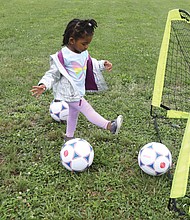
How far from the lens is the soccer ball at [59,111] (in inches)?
155

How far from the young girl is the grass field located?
1.24ft

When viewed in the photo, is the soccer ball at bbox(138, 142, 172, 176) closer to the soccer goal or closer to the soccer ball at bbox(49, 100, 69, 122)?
the soccer goal

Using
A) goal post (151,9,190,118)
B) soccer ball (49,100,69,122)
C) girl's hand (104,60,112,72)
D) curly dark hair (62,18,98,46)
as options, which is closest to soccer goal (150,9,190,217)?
goal post (151,9,190,118)

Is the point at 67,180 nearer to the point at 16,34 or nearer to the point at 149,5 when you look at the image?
the point at 16,34

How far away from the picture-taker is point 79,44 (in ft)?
10.3

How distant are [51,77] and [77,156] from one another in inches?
30.6

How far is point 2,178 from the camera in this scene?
10.00 feet

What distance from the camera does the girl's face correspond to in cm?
310

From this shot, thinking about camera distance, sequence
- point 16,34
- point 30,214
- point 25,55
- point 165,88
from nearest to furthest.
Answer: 1. point 30,214
2. point 165,88
3. point 25,55
4. point 16,34

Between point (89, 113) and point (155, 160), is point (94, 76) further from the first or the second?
point (155, 160)

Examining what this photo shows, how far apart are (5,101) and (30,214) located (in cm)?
235

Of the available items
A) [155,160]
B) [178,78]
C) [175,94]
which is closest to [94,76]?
[155,160]

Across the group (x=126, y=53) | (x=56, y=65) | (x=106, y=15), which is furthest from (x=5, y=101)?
(x=106, y=15)

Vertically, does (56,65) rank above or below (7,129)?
above
